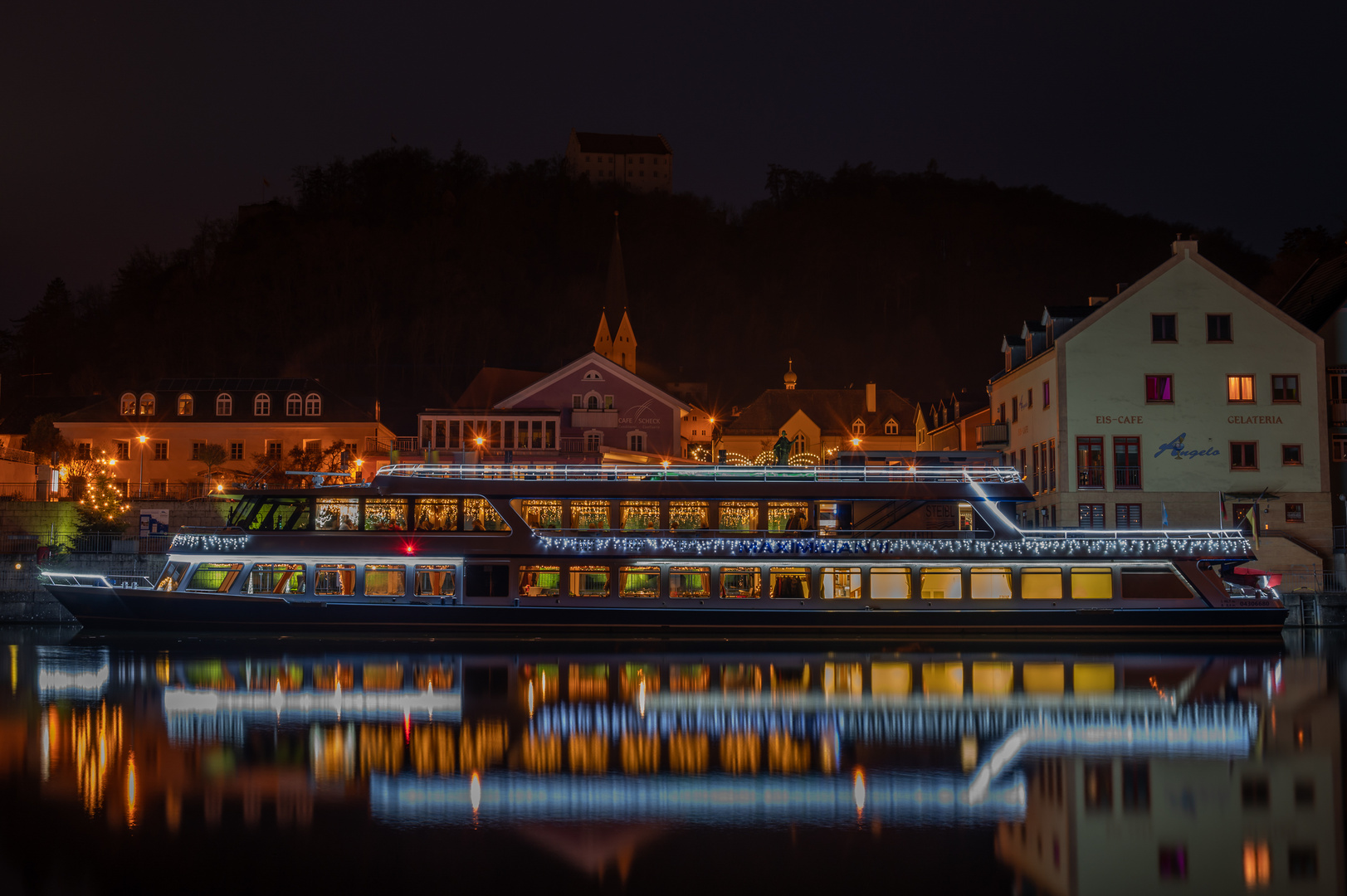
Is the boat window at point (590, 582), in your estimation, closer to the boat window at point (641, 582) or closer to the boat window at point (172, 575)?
the boat window at point (641, 582)

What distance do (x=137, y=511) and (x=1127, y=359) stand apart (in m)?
39.7

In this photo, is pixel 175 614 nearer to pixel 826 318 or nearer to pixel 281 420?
pixel 281 420

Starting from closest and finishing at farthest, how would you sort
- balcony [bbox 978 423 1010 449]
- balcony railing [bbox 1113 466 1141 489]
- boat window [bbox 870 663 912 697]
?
boat window [bbox 870 663 912 697] < balcony railing [bbox 1113 466 1141 489] < balcony [bbox 978 423 1010 449]

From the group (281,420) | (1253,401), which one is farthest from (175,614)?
(1253,401)

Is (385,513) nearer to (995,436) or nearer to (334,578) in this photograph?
(334,578)

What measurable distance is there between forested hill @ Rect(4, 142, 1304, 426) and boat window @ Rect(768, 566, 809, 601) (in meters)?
50.6

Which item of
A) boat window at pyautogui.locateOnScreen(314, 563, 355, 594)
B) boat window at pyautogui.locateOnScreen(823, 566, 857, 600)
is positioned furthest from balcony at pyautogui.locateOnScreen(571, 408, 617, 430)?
boat window at pyautogui.locateOnScreen(823, 566, 857, 600)

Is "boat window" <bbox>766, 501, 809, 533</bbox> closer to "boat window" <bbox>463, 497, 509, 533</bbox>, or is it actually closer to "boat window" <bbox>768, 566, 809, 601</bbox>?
"boat window" <bbox>768, 566, 809, 601</bbox>

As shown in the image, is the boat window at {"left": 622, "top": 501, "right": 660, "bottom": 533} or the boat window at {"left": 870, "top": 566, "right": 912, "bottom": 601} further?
the boat window at {"left": 622, "top": 501, "right": 660, "bottom": 533}

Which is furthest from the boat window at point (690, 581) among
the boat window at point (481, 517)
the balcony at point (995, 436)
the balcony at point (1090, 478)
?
the balcony at point (995, 436)

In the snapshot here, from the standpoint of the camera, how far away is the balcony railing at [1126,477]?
129ft

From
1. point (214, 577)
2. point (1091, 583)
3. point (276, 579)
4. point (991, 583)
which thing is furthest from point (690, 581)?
point (214, 577)

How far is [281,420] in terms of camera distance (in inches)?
2202

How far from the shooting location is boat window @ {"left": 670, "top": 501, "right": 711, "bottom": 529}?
29.6 m
